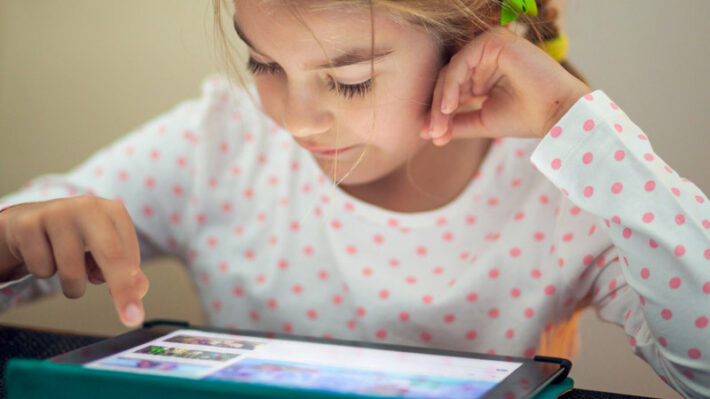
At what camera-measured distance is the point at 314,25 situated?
54 cm

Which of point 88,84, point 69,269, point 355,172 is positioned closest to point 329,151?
point 355,172

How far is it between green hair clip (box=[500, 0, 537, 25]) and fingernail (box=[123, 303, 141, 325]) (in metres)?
0.41

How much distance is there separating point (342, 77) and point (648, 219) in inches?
11.1

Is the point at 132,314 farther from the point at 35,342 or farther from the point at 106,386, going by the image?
the point at 35,342

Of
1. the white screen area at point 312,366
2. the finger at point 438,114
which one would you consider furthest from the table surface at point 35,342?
the finger at point 438,114

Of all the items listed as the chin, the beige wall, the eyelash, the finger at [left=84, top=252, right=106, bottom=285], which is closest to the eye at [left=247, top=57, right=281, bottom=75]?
the eyelash

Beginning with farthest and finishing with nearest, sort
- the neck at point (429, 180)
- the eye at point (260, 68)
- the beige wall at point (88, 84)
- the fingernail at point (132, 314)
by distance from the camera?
the beige wall at point (88, 84) < the neck at point (429, 180) < the eye at point (260, 68) < the fingernail at point (132, 314)

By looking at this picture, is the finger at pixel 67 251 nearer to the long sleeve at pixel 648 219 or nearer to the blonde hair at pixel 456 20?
the blonde hair at pixel 456 20

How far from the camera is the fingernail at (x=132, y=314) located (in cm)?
49

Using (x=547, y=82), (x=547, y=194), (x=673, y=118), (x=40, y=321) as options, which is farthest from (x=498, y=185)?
(x=40, y=321)

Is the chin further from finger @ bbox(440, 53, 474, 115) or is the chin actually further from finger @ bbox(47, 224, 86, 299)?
finger @ bbox(47, 224, 86, 299)

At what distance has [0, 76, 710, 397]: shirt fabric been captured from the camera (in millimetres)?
546

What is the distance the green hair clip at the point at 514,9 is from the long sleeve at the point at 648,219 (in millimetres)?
98

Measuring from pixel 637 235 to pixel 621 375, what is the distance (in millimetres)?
372
